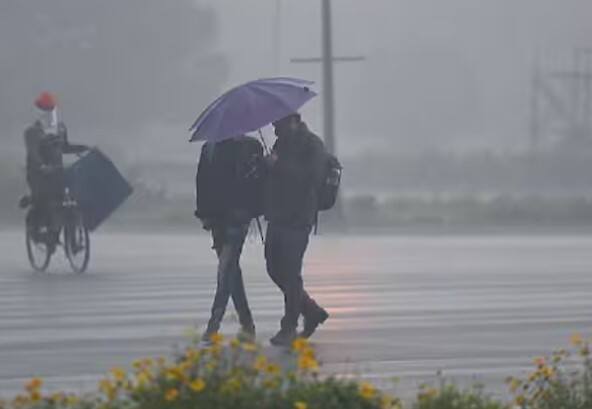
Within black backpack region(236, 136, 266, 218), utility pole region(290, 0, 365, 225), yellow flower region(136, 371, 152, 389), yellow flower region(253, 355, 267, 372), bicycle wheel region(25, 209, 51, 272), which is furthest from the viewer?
utility pole region(290, 0, 365, 225)

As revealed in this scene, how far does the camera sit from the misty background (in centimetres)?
7138

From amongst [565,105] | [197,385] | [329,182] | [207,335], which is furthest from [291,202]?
[565,105]

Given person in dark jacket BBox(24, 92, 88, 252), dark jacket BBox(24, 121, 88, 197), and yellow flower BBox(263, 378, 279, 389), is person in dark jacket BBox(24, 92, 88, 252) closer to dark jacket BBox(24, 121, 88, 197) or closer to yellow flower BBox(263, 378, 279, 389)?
dark jacket BBox(24, 121, 88, 197)

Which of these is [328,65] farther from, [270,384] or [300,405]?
[300,405]

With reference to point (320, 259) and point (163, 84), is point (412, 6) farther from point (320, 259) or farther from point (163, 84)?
point (320, 259)

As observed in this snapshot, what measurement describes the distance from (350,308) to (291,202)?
12.7 ft

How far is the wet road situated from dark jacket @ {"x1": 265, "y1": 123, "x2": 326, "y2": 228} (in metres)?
0.99

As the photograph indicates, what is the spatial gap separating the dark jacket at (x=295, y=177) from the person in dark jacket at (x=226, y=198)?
27cm

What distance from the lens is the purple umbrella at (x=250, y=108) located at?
633 inches

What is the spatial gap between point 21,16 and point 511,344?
2508 inches

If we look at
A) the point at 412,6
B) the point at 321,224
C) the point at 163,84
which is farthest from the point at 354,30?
the point at 321,224

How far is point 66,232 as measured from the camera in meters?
24.3

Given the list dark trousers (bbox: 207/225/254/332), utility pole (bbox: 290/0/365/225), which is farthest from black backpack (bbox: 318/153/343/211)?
utility pole (bbox: 290/0/365/225)

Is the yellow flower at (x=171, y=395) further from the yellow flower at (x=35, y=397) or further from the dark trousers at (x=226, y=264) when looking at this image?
the dark trousers at (x=226, y=264)
